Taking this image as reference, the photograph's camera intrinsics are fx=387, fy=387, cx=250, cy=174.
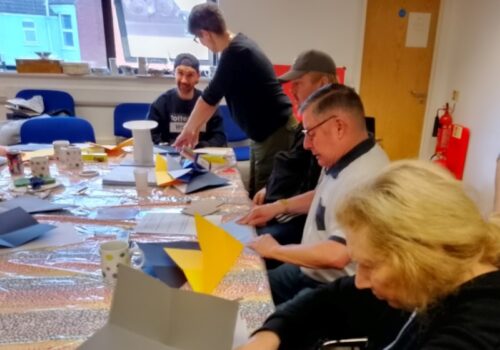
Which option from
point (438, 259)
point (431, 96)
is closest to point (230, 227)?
point (438, 259)

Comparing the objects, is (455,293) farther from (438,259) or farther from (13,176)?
(13,176)

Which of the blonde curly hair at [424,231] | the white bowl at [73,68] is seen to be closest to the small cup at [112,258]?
the blonde curly hair at [424,231]

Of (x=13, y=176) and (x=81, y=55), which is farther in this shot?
(x=81, y=55)

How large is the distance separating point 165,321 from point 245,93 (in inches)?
66.1

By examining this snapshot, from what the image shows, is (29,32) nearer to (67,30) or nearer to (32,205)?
(67,30)

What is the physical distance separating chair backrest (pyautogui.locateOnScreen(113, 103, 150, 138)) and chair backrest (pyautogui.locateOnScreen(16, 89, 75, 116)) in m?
0.43

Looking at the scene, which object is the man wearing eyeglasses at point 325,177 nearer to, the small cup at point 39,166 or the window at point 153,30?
the small cup at point 39,166

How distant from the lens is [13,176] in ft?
5.80

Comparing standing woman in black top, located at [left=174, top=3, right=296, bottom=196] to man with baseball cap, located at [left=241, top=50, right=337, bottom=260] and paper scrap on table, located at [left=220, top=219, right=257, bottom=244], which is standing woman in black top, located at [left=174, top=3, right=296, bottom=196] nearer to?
man with baseball cap, located at [left=241, top=50, right=337, bottom=260]

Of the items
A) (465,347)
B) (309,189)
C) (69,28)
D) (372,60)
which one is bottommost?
(309,189)

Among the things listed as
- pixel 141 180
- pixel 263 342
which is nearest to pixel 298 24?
pixel 141 180

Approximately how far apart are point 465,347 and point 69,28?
4.09m

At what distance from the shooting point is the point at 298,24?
3.75 metres

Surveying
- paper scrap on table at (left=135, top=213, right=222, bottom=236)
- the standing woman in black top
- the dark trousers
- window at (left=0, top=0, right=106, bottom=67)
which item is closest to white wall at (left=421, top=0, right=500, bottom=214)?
the standing woman in black top
